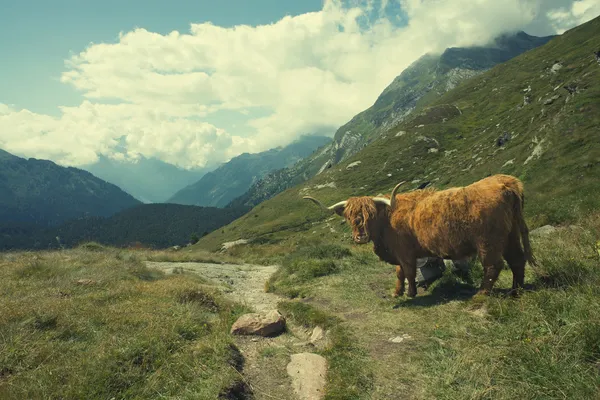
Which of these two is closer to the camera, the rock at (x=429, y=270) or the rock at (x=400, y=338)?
the rock at (x=400, y=338)

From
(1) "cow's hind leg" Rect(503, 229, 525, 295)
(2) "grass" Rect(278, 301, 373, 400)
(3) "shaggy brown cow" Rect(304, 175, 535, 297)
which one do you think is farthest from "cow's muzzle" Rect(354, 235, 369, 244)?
(1) "cow's hind leg" Rect(503, 229, 525, 295)

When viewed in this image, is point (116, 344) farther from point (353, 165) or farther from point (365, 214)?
point (353, 165)

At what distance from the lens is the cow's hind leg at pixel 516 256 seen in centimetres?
826

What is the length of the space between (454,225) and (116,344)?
26.3ft

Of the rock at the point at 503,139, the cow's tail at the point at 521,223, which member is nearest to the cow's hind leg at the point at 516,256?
the cow's tail at the point at 521,223

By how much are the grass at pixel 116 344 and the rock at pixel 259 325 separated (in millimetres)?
352

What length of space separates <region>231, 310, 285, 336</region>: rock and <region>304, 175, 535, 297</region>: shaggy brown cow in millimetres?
3321

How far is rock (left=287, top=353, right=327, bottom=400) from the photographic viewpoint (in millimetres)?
6044

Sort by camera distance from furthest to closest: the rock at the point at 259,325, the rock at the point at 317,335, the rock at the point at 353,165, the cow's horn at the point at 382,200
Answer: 1. the rock at the point at 353,165
2. the cow's horn at the point at 382,200
3. the rock at the point at 259,325
4. the rock at the point at 317,335

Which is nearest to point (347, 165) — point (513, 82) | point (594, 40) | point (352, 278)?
point (513, 82)

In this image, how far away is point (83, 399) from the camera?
17.3 feet

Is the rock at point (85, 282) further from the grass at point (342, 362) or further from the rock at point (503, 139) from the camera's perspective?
the rock at point (503, 139)

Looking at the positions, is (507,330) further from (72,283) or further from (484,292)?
(72,283)

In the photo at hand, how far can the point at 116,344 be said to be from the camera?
678 centimetres
